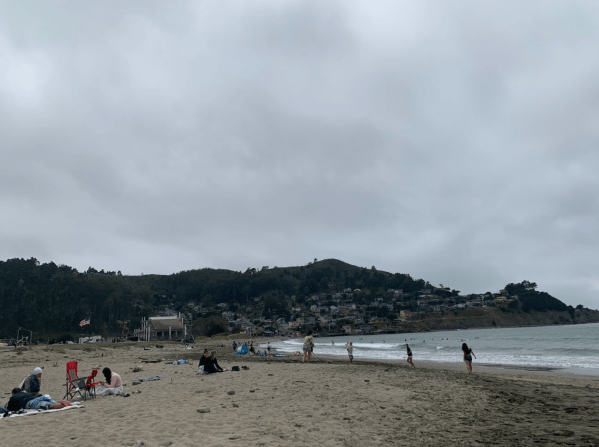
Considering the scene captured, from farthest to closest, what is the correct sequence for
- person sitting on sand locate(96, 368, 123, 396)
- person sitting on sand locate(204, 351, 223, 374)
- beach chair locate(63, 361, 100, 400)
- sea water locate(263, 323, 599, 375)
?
1. sea water locate(263, 323, 599, 375)
2. person sitting on sand locate(204, 351, 223, 374)
3. person sitting on sand locate(96, 368, 123, 396)
4. beach chair locate(63, 361, 100, 400)

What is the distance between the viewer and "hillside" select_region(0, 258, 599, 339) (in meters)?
112

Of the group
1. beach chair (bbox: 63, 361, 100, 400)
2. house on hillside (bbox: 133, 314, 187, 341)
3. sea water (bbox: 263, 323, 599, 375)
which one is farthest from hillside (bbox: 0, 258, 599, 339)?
beach chair (bbox: 63, 361, 100, 400)

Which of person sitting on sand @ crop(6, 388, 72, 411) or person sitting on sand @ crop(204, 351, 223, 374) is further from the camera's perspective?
person sitting on sand @ crop(204, 351, 223, 374)

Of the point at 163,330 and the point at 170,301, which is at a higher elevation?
the point at 170,301

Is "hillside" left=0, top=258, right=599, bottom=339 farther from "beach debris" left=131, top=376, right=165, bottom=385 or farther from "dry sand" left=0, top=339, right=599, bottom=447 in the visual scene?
"dry sand" left=0, top=339, right=599, bottom=447


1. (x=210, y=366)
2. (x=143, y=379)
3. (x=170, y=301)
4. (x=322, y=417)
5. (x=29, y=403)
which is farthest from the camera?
(x=170, y=301)

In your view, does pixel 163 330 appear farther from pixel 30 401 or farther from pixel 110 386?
pixel 30 401

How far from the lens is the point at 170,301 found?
16462 cm

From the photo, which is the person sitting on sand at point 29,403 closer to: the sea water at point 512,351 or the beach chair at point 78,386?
the beach chair at point 78,386

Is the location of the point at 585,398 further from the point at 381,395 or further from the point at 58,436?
the point at 58,436

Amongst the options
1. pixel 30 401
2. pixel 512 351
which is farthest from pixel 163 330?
pixel 30 401

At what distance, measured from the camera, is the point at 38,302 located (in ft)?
373

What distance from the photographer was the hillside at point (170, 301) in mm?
111688

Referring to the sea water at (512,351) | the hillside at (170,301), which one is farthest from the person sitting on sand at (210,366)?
the hillside at (170,301)
